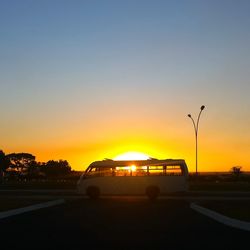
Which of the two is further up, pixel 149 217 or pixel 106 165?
pixel 106 165

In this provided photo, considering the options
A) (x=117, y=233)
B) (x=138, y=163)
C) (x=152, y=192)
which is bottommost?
(x=117, y=233)

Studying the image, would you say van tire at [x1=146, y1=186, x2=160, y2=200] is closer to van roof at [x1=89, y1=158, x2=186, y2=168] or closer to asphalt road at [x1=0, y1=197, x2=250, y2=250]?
van roof at [x1=89, y1=158, x2=186, y2=168]

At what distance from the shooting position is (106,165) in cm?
3616

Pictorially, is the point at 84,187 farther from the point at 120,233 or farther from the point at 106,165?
the point at 120,233

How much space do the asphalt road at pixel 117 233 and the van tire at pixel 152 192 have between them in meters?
13.8

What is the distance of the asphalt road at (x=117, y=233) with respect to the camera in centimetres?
1272

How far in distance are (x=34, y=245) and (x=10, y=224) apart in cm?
545

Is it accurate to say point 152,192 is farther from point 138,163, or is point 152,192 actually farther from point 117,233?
point 117,233

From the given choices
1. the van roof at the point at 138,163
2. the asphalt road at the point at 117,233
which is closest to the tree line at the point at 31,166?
the van roof at the point at 138,163

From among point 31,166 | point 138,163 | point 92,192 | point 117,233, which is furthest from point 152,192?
point 31,166

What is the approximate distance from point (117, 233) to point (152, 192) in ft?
66.1

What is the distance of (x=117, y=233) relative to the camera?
14.9 metres

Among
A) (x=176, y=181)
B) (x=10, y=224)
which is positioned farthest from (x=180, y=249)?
(x=176, y=181)

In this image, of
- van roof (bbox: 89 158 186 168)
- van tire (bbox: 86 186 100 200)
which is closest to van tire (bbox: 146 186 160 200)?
van roof (bbox: 89 158 186 168)
